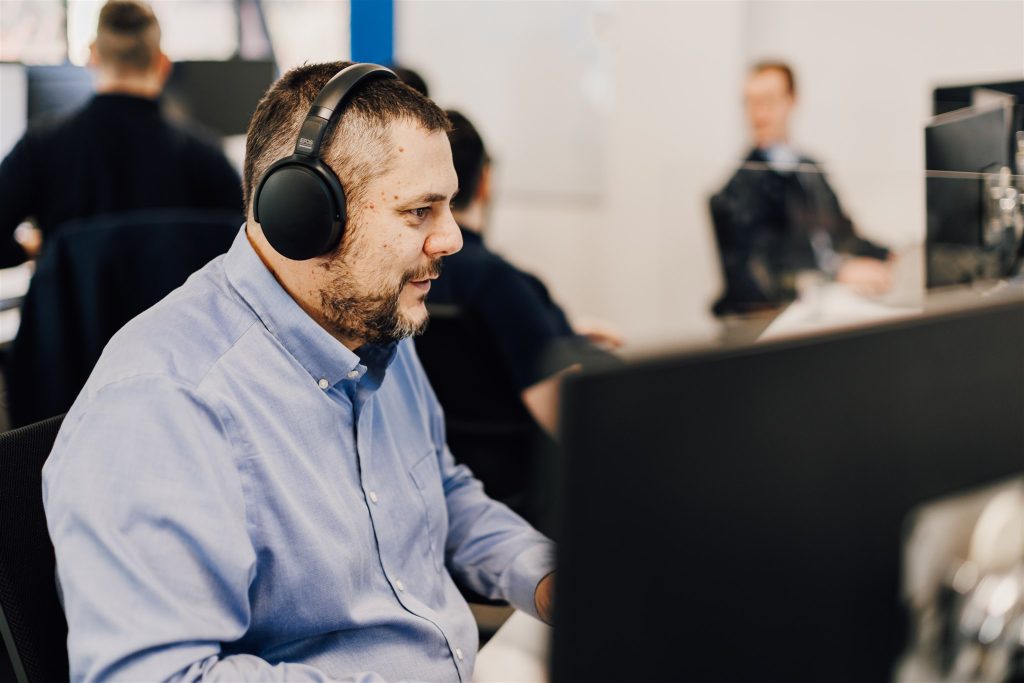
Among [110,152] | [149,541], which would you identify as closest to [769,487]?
[149,541]

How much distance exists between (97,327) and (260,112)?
834mm

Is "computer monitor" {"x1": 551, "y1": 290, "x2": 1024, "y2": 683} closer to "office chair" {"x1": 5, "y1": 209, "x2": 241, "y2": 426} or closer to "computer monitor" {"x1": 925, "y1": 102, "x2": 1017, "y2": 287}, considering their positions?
"computer monitor" {"x1": 925, "y1": 102, "x2": 1017, "y2": 287}

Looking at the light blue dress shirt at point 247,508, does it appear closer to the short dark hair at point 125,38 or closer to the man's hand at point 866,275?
the man's hand at point 866,275

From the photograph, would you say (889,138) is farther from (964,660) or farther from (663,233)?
(964,660)

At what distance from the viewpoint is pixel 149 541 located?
0.74 meters

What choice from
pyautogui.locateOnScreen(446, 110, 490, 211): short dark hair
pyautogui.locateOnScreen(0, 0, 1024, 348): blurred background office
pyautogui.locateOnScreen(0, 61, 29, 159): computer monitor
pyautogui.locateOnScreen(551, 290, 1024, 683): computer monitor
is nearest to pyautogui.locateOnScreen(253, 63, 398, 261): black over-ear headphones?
pyautogui.locateOnScreen(551, 290, 1024, 683): computer monitor

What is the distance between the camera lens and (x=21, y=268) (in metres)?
2.86

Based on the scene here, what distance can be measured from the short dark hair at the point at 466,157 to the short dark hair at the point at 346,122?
84cm

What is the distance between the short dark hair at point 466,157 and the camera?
1.85 meters

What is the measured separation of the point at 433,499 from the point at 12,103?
7.39 feet

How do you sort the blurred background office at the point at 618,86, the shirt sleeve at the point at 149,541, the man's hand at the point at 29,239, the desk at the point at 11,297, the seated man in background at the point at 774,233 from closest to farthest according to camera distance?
the shirt sleeve at the point at 149,541 < the desk at the point at 11,297 < the man's hand at the point at 29,239 < the seated man in background at the point at 774,233 < the blurred background office at the point at 618,86

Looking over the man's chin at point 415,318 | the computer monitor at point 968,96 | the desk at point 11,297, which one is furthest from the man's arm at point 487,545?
the desk at point 11,297

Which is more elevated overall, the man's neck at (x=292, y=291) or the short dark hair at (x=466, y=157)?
the short dark hair at (x=466, y=157)

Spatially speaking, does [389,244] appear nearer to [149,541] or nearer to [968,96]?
[149,541]
